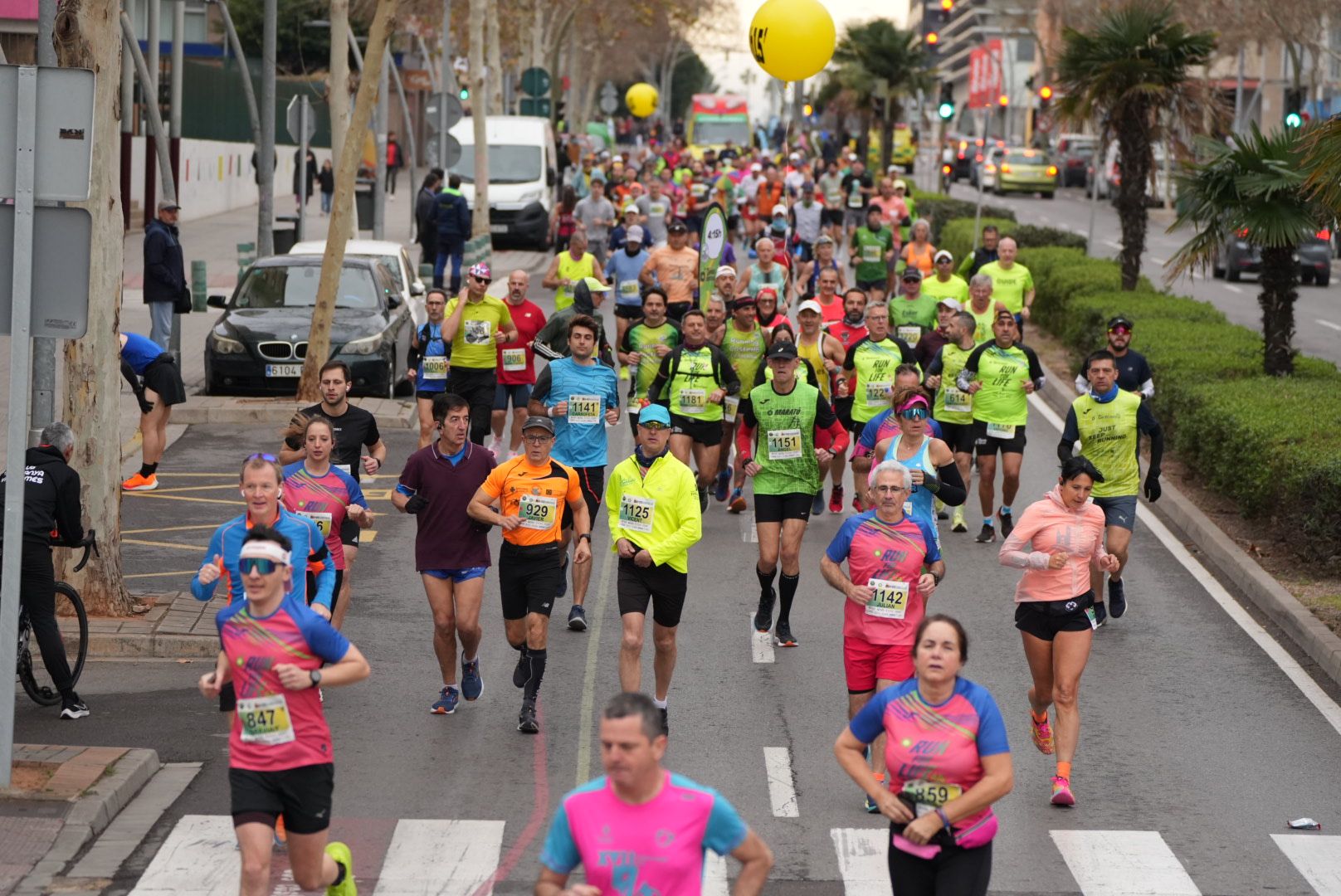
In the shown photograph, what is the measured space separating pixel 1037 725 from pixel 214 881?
4304 mm

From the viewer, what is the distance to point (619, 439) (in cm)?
2041

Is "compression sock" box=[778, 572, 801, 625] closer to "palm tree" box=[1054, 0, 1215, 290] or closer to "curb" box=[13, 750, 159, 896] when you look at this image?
"curb" box=[13, 750, 159, 896]

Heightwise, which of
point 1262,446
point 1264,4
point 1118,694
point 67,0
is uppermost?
point 1264,4

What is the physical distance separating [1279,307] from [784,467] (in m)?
8.73

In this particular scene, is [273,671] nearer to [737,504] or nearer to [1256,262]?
[737,504]

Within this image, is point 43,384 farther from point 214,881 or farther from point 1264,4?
point 1264,4

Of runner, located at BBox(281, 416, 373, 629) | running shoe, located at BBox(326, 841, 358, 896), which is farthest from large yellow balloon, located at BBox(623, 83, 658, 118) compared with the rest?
running shoe, located at BBox(326, 841, 358, 896)

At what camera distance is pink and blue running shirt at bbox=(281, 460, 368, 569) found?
10766mm

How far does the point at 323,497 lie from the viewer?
10.8 meters

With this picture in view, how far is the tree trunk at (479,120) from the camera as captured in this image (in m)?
37.7

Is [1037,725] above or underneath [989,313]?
underneath

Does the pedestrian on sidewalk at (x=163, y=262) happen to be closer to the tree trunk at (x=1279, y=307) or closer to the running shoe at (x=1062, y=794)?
the tree trunk at (x=1279, y=307)

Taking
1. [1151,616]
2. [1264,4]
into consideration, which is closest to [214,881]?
[1151,616]

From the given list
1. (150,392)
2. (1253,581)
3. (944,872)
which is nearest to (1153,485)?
(1253,581)
